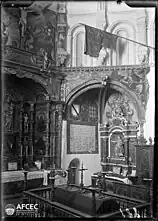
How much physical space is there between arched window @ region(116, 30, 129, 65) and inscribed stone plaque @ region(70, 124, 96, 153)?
1.14 m

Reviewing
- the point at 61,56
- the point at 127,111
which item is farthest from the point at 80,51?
the point at 127,111

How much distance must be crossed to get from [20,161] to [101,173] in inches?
50.3

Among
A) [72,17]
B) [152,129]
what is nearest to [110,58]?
[72,17]

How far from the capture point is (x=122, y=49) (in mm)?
4102

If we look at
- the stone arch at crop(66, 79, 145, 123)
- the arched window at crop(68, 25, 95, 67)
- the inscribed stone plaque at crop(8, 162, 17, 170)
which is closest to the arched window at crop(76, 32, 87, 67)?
the arched window at crop(68, 25, 95, 67)

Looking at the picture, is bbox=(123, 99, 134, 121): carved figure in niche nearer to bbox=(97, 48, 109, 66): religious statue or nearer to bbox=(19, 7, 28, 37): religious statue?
bbox=(97, 48, 109, 66): religious statue

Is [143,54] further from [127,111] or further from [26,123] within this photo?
[26,123]

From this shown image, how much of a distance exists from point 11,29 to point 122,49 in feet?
5.53

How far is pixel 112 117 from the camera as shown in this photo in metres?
4.08

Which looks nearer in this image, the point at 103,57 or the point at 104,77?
the point at 103,57

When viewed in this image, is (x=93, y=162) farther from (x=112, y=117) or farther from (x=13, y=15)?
(x=13, y=15)

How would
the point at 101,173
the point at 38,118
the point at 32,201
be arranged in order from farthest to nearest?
the point at 38,118 < the point at 101,173 < the point at 32,201

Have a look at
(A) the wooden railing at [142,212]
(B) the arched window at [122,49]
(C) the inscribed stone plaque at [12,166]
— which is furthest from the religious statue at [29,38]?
(A) the wooden railing at [142,212]

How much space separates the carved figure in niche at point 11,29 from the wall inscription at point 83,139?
5.30ft
